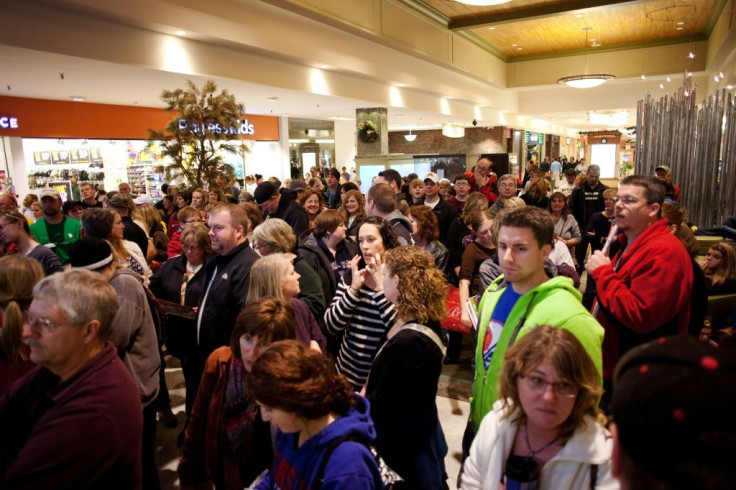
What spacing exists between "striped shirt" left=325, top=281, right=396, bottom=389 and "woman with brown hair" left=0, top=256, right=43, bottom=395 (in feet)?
4.62

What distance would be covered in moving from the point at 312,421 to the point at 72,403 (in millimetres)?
785

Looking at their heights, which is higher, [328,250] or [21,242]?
[21,242]

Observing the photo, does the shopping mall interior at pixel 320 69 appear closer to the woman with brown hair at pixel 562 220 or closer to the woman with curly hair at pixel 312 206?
the woman with brown hair at pixel 562 220

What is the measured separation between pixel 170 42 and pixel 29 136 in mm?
5417

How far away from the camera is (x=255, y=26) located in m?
6.89

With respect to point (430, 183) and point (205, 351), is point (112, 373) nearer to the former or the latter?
point (205, 351)

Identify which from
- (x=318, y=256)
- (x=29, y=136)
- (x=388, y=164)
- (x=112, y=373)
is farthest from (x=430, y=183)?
(x=29, y=136)

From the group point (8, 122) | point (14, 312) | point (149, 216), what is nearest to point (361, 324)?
point (14, 312)

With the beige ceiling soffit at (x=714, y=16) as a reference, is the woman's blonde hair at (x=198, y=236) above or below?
below

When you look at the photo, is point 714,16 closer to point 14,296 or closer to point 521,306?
point 521,306

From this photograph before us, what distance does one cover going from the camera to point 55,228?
5.11m

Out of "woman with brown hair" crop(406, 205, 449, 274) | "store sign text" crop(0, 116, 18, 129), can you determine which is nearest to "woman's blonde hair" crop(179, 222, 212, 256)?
"woman with brown hair" crop(406, 205, 449, 274)

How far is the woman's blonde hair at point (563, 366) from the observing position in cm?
142

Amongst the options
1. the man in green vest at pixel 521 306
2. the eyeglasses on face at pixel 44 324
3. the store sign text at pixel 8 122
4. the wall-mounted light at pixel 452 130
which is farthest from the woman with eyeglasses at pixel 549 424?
the wall-mounted light at pixel 452 130
